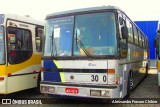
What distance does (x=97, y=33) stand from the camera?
7410 millimetres

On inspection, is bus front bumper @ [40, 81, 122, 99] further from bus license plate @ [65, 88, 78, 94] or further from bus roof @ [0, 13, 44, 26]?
bus roof @ [0, 13, 44, 26]

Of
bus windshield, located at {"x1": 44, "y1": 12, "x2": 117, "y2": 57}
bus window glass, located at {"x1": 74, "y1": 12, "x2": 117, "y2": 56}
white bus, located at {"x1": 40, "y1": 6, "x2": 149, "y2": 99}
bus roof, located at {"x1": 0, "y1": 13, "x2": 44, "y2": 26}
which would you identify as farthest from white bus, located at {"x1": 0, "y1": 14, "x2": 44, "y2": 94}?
bus window glass, located at {"x1": 74, "y1": 12, "x2": 117, "y2": 56}

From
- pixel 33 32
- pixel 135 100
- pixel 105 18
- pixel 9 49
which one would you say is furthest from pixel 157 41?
pixel 9 49

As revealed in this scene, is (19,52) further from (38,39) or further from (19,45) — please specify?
(38,39)

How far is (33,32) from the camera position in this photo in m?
10.2

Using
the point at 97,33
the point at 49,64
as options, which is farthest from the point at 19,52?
the point at 97,33

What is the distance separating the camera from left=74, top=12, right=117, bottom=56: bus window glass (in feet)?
23.7

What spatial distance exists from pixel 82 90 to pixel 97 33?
5.26ft

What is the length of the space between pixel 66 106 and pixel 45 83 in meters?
1.03

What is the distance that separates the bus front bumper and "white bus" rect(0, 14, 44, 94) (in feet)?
4.12

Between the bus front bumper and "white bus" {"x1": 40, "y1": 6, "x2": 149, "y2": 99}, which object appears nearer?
the bus front bumper

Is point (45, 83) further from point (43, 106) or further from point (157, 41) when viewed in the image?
point (157, 41)

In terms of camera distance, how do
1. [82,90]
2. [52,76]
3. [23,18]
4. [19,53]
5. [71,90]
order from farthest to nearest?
[23,18] → [19,53] → [52,76] → [71,90] → [82,90]

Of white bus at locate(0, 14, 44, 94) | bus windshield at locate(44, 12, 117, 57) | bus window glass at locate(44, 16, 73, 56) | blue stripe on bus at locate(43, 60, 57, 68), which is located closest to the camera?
bus windshield at locate(44, 12, 117, 57)
